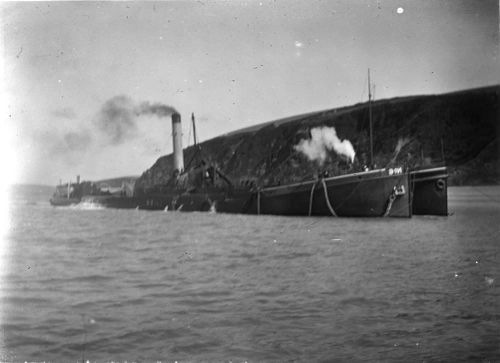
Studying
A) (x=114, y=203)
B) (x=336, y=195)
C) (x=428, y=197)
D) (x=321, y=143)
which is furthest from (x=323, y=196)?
(x=114, y=203)

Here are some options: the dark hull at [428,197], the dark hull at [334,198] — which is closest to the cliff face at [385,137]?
the dark hull at [334,198]

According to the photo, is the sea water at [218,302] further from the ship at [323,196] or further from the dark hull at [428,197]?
the dark hull at [428,197]

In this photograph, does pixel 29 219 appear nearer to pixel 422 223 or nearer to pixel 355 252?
pixel 355 252

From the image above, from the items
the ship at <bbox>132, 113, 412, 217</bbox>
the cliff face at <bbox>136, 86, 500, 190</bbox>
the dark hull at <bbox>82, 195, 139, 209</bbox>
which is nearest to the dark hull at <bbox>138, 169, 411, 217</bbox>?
the ship at <bbox>132, 113, 412, 217</bbox>

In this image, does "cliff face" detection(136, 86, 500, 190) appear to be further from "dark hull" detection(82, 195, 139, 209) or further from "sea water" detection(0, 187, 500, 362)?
"dark hull" detection(82, 195, 139, 209)

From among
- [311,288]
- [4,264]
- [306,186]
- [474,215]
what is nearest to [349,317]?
[311,288]

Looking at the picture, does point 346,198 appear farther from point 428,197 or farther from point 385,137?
point 385,137
